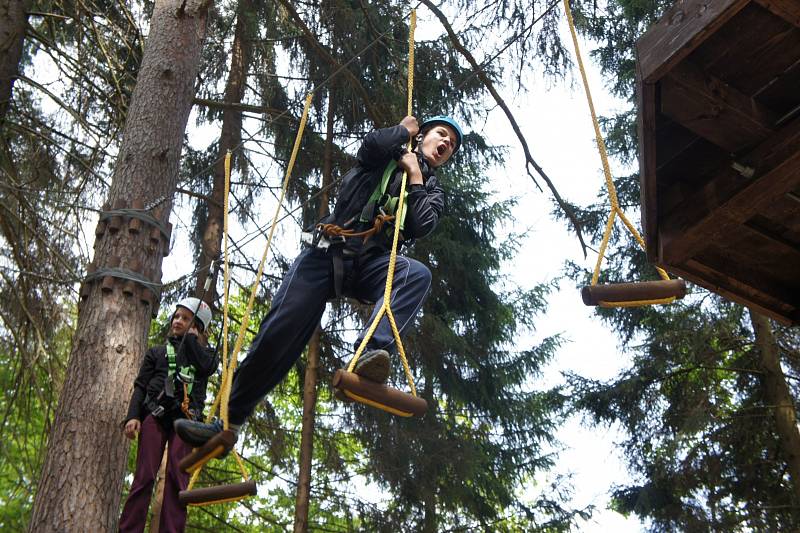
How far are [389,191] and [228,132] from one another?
6.41 m

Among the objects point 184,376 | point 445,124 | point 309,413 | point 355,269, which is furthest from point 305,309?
point 309,413

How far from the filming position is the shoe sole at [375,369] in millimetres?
3104

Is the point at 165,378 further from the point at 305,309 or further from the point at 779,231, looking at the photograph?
the point at 779,231

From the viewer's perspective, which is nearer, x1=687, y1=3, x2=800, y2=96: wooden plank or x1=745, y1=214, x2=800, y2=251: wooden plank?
x1=687, y1=3, x2=800, y2=96: wooden plank

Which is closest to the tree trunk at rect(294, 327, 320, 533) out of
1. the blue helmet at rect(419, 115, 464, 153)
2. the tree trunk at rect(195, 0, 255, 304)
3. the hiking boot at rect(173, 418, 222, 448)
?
the tree trunk at rect(195, 0, 255, 304)

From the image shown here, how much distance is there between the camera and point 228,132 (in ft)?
32.0

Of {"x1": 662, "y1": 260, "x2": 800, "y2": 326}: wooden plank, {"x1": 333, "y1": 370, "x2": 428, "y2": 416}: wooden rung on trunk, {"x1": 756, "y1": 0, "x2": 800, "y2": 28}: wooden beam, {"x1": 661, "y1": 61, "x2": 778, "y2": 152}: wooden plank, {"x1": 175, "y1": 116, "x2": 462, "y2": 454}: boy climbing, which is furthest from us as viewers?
{"x1": 175, "y1": 116, "x2": 462, "y2": 454}: boy climbing

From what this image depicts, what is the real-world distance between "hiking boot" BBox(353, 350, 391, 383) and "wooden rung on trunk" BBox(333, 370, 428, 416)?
21 mm

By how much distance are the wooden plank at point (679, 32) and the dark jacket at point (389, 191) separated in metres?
1.14

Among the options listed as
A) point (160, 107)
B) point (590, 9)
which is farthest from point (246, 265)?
point (590, 9)

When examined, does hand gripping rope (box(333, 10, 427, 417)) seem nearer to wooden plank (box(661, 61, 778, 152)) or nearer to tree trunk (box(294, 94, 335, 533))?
wooden plank (box(661, 61, 778, 152))

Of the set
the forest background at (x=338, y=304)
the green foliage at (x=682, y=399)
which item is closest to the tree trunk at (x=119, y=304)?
the forest background at (x=338, y=304)

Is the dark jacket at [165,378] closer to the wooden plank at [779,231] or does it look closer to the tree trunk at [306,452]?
the wooden plank at [779,231]

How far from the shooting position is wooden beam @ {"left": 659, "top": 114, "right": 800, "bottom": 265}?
289cm
